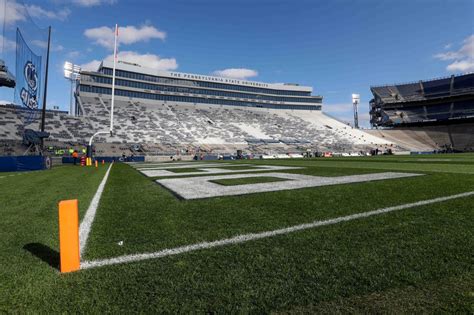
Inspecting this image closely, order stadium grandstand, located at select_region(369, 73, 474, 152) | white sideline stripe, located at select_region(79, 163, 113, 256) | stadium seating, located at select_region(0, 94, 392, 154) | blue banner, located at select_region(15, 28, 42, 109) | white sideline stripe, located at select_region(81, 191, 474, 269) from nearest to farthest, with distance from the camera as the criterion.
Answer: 1. white sideline stripe, located at select_region(81, 191, 474, 269)
2. white sideline stripe, located at select_region(79, 163, 113, 256)
3. blue banner, located at select_region(15, 28, 42, 109)
4. stadium seating, located at select_region(0, 94, 392, 154)
5. stadium grandstand, located at select_region(369, 73, 474, 152)

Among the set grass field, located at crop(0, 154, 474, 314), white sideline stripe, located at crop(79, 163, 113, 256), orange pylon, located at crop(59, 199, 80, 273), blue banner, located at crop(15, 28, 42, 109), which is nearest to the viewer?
grass field, located at crop(0, 154, 474, 314)

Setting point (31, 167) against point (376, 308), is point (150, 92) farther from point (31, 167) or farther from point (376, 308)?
point (376, 308)

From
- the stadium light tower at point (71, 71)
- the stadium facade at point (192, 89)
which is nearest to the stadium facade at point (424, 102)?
the stadium facade at point (192, 89)

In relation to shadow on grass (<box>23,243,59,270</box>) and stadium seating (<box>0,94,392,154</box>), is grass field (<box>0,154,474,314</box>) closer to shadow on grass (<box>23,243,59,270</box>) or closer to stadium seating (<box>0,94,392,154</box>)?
shadow on grass (<box>23,243,59,270</box>)

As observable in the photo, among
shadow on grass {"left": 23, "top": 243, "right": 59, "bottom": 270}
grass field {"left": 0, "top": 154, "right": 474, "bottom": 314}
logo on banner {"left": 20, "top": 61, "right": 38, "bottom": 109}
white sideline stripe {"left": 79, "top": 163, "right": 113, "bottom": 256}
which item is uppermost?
logo on banner {"left": 20, "top": 61, "right": 38, "bottom": 109}

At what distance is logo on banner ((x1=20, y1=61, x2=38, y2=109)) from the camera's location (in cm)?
1616

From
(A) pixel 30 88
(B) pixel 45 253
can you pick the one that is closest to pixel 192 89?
(A) pixel 30 88

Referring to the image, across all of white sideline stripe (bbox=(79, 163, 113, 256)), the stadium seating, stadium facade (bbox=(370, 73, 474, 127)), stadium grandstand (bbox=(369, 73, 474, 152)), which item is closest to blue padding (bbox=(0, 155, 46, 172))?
white sideline stripe (bbox=(79, 163, 113, 256))

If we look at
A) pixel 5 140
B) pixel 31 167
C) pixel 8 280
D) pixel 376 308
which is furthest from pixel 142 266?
pixel 5 140

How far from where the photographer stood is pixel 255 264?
249cm

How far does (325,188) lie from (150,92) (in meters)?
63.8

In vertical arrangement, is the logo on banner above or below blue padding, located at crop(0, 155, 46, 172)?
above

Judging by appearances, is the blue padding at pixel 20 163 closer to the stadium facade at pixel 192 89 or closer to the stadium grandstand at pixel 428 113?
the stadium facade at pixel 192 89

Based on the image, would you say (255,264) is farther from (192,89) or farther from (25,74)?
(192,89)
